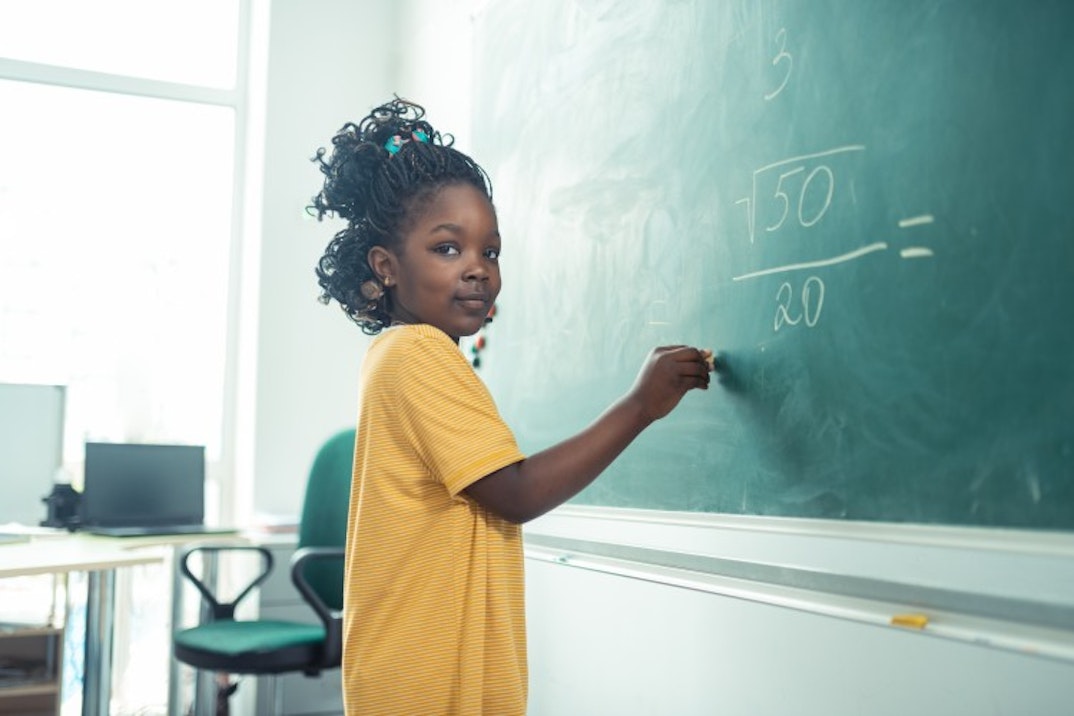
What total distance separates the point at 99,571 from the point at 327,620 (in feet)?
1.89

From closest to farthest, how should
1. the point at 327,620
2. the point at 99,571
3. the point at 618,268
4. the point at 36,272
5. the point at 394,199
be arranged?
the point at 394,199 → the point at 618,268 → the point at 99,571 → the point at 327,620 → the point at 36,272

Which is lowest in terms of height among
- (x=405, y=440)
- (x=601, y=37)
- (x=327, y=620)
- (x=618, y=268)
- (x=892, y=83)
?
(x=327, y=620)

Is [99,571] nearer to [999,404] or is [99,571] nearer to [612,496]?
[612,496]

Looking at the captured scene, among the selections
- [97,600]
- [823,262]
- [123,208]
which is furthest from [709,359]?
[123,208]

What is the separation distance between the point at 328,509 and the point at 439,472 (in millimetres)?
1777

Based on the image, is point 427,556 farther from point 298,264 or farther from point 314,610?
point 298,264

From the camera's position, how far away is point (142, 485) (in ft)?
10.7

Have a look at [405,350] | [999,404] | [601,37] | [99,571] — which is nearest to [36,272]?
[99,571]

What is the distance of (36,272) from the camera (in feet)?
12.5

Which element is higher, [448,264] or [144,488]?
[448,264]

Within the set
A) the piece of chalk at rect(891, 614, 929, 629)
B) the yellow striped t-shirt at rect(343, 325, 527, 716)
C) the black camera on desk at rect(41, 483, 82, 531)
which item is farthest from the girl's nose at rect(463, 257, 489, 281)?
the black camera on desk at rect(41, 483, 82, 531)

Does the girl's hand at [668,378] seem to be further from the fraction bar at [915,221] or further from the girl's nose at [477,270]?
the fraction bar at [915,221]

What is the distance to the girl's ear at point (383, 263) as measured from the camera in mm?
1396

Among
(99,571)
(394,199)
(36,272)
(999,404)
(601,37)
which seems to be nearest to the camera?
(999,404)
